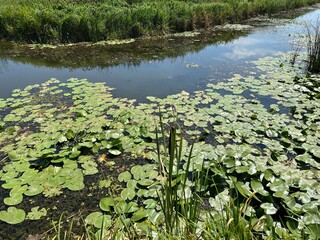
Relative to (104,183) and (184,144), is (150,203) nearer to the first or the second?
(104,183)

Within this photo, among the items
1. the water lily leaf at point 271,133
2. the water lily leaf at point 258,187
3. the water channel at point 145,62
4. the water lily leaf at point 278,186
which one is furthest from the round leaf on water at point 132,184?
the water channel at point 145,62

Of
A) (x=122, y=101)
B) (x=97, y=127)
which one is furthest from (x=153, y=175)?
(x=122, y=101)

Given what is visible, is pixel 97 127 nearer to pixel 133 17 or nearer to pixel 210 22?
pixel 133 17

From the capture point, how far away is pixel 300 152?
2848 mm

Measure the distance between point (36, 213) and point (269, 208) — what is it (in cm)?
184

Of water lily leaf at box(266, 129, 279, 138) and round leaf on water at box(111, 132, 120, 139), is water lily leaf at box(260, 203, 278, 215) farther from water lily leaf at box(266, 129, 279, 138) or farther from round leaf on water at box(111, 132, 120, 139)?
round leaf on water at box(111, 132, 120, 139)

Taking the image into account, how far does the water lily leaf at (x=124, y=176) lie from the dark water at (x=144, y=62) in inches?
75.2

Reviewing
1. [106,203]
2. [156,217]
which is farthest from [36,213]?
[156,217]

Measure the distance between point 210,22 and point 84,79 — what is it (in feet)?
20.1

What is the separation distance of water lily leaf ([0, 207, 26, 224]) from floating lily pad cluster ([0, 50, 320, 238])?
2cm

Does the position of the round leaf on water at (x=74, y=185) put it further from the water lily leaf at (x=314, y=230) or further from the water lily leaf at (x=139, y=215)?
the water lily leaf at (x=314, y=230)

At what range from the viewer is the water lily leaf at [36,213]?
2152 mm

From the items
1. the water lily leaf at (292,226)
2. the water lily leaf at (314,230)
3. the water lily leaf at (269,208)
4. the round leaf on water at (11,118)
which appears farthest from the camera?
the round leaf on water at (11,118)

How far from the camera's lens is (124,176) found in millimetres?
2533
